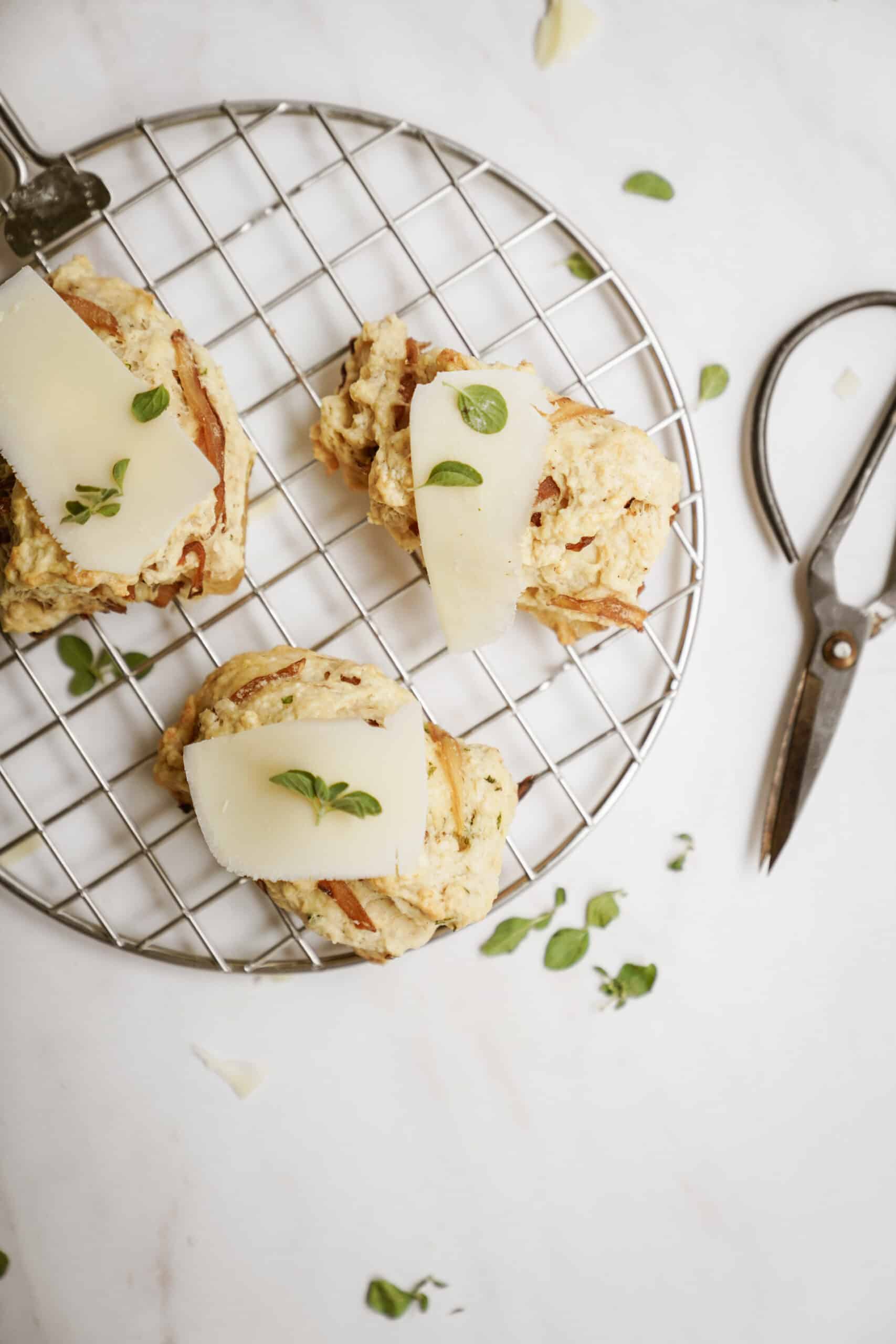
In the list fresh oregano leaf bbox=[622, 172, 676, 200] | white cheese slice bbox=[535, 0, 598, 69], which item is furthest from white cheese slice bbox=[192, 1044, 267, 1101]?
A: white cheese slice bbox=[535, 0, 598, 69]

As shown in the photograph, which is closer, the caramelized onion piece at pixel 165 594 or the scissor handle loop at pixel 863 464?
the caramelized onion piece at pixel 165 594

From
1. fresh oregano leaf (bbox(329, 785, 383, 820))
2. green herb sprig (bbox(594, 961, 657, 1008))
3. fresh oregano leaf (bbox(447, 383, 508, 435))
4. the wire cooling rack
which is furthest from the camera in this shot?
green herb sprig (bbox(594, 961, 657, 1008))

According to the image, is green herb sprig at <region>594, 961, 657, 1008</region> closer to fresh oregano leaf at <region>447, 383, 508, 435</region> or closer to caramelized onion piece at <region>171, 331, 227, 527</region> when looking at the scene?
fresh oregano leaf at <region>447, 383, 508, 435</region>

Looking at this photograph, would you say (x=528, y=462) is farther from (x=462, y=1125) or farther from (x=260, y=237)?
(x=462, y=1125)

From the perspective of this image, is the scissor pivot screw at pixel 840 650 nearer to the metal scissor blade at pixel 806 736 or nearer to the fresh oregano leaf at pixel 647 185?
the metal scissor blade at pixel 806 736

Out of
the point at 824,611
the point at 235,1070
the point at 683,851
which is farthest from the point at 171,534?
the point at 824,611

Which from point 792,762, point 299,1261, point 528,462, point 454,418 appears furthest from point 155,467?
point 299,1261

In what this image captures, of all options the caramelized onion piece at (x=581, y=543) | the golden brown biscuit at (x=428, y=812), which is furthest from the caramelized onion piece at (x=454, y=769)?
the caramelized onion piece at (x=581, y=543)
